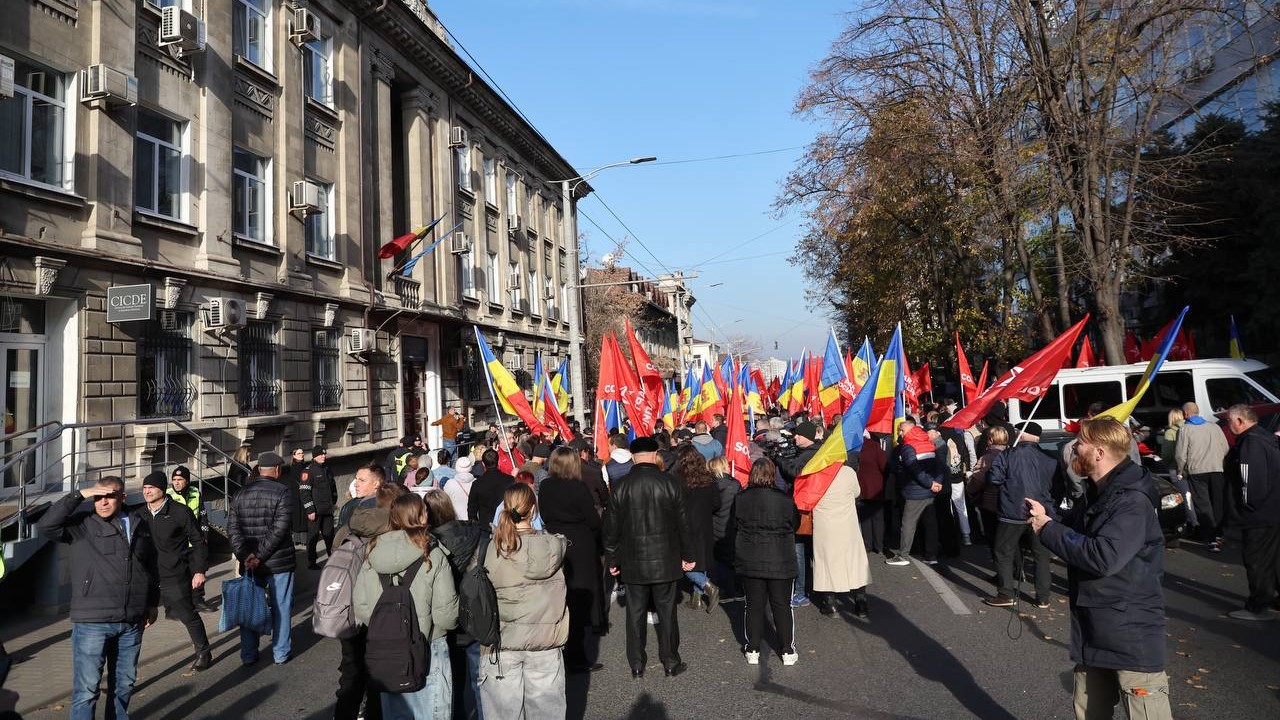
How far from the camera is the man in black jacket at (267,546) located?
6902mm

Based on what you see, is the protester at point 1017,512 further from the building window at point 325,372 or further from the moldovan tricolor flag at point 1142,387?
the building window at point 325,372

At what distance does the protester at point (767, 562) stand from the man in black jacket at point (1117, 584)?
2.73m

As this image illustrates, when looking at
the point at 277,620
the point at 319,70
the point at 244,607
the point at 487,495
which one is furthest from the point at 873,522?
the point at 319,70

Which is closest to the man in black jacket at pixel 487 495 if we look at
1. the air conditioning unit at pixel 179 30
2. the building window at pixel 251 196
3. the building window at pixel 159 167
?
the building window at pixel 159 167

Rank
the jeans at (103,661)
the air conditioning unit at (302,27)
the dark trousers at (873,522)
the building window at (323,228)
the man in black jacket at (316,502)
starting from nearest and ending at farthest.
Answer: the jeans at (103,661) < the dark trousers at (873,522) < the man in black jacket at (316,502) < the air conditioning unit at (302,27) < the building window at (323,228)

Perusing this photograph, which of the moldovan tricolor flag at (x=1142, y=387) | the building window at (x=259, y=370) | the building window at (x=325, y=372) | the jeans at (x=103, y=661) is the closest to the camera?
the jeans at (x=103, y=661)

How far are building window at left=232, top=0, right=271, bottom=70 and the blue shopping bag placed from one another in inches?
453

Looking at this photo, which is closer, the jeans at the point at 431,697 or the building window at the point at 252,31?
the jeans at the point at 431,697

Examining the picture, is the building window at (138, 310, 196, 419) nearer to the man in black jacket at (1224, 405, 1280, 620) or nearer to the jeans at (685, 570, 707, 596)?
the jeans at (685, 570, 707, 596)

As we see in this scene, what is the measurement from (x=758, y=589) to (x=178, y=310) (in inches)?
420

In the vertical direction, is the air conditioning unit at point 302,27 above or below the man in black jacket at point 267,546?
above

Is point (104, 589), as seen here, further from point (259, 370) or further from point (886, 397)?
point (259, 370)

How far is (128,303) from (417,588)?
30.4ft

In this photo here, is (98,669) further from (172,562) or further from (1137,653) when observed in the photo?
(1137,653)
